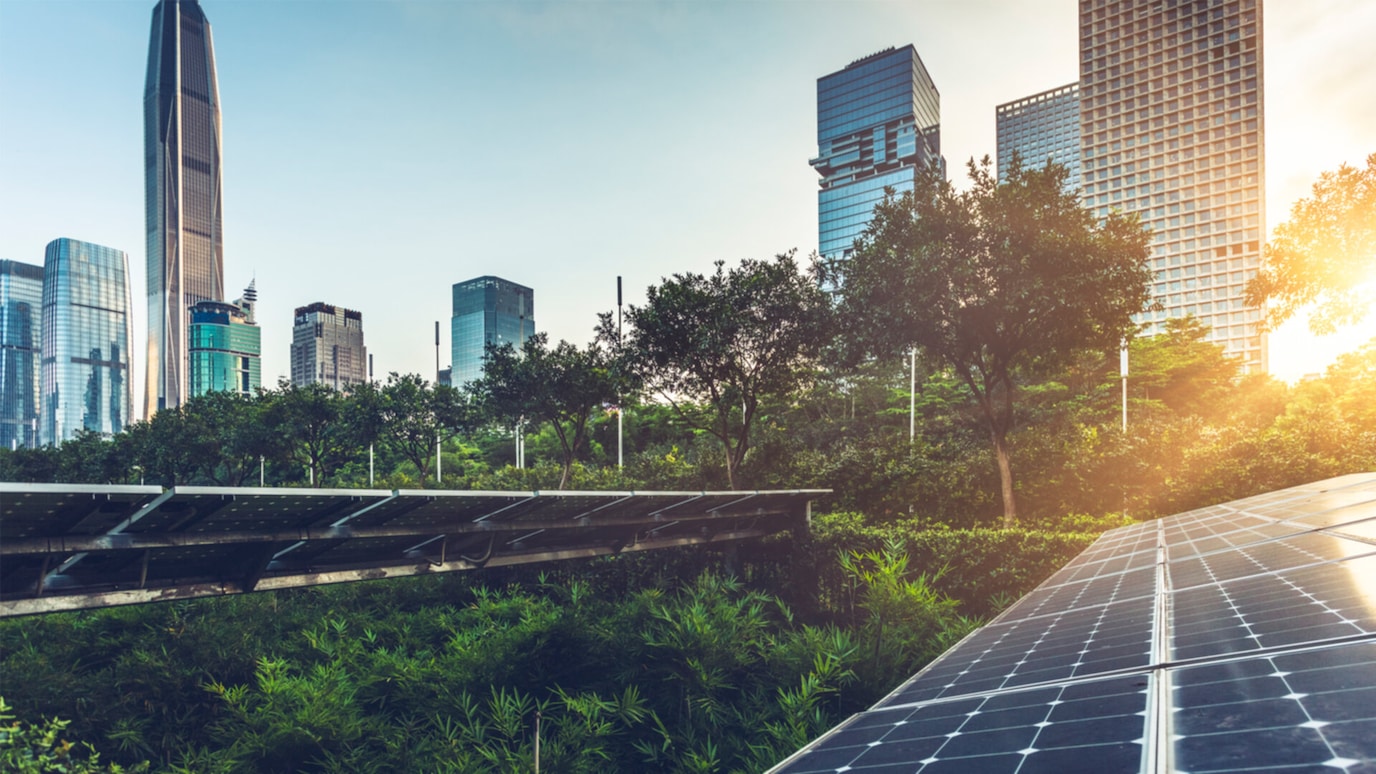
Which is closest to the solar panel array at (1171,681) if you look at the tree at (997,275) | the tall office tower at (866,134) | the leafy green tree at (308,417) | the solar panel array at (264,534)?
the solar panel array at (264,534)

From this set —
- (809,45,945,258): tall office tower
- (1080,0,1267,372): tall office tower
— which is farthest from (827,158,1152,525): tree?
(809,45,945,258): tall office tower

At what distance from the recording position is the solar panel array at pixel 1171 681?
2.08 m

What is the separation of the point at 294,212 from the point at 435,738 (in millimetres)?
56360

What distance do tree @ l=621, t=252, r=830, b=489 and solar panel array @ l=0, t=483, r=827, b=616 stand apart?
951 cm

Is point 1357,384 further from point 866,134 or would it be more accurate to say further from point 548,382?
point 866,134

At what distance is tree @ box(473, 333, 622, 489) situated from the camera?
104ft

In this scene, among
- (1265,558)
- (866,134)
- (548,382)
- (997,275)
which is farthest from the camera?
(866,134)

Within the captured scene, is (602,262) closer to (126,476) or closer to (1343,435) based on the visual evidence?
(1343,435)

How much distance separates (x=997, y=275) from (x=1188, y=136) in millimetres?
135693

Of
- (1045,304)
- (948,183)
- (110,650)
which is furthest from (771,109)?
(110,650)

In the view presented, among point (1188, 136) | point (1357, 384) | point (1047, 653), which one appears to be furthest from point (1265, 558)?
point (1188, 136)

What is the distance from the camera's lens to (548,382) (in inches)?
1243

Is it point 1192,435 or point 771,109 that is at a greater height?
point 771,109

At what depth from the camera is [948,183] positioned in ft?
64.4
